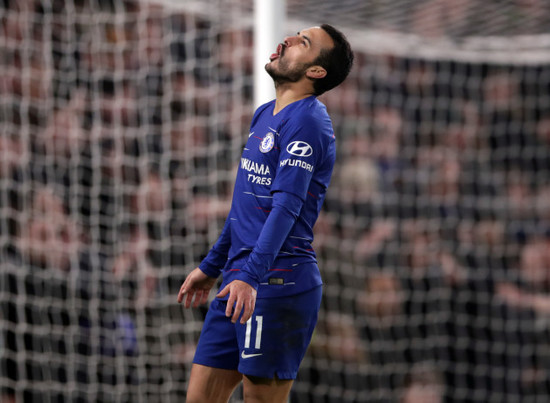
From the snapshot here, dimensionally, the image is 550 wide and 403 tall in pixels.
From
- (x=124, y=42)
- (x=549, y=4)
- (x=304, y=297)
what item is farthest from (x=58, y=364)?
(x=549, y=4)

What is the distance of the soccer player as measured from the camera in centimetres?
173

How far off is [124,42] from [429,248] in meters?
2.08

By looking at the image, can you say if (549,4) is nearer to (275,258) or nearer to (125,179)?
(125,179)

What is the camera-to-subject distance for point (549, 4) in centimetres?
436

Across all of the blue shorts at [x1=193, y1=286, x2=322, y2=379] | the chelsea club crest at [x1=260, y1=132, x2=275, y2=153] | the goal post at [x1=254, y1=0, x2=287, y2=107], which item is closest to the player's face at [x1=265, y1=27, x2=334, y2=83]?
the chelsea club crest at [x1=260, y1=132, x2=275, y2=153]

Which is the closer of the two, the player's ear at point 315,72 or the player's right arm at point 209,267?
the player's ear at point 315,72

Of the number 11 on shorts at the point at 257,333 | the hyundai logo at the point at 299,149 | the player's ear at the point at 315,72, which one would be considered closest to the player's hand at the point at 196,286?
the number 11 on shorts at the point at 257,333

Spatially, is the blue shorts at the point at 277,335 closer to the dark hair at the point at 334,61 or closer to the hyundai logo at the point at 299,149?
the hyundai logo at the point at 299,149

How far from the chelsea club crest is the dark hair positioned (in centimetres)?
16

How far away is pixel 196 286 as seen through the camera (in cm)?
198

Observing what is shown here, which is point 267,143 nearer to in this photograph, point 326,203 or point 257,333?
point 257,333

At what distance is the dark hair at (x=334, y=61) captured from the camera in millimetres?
1804

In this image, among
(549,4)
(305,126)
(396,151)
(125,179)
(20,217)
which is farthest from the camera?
(396,151)

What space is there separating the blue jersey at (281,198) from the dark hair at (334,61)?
0.05m
